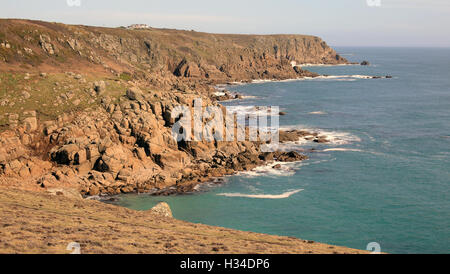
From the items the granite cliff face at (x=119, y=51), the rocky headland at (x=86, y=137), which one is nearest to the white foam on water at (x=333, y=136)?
the rocky headland at (x=86, y=137)

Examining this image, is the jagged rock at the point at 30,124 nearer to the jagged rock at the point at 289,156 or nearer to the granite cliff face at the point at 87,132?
the granite cliff face at the point at 87,132

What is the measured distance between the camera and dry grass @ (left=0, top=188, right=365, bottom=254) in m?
24.8

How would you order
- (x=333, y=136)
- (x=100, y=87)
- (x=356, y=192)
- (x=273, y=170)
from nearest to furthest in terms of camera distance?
(x=356, y=192) → (x=273, y=170) → (x=100, y=87) → (x=333, y=136)

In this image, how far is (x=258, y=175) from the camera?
62000mm

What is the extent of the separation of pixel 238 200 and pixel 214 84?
381 ft

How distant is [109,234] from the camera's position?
27.9m

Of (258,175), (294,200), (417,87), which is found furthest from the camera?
(417,87)

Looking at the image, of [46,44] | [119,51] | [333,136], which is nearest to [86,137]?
[46,44]

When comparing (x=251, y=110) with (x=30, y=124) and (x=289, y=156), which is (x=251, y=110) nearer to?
(x=289, y=156)

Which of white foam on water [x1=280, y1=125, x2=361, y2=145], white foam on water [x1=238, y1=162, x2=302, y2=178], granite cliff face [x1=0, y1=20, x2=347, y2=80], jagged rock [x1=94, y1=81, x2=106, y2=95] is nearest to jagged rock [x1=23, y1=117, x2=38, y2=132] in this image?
jagged rock [x1=94, y1=81, x2=106, y2=95]

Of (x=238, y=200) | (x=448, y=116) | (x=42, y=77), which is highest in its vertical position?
(x=42, y=77)

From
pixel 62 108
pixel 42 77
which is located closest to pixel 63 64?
pixel 42 77

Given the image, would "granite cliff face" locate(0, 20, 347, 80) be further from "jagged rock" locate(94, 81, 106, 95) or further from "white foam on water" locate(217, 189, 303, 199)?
"white foam on water" locate(217, 189, 303, 199)

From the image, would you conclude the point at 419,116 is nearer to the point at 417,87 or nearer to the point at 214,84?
the point at 417,87
